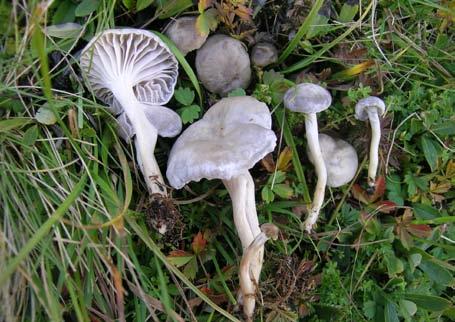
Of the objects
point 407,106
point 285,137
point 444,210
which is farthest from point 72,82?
point 444,210

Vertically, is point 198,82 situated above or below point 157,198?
above

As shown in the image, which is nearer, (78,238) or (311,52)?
(78,238)

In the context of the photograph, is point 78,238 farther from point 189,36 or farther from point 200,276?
point 189,36

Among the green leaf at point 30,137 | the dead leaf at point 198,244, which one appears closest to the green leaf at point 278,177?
the dead leaf at point 198,244

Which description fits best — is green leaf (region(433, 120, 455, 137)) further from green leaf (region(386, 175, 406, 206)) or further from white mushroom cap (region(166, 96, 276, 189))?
white mushroom cap (region(166, 96, 276, 189))

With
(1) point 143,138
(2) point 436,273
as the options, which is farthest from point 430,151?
(1) point 143,138

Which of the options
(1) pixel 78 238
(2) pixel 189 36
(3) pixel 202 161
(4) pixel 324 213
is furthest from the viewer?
(4) pixel 324 213

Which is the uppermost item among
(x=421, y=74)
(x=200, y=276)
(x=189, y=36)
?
(x=189, y=36)
